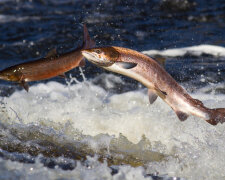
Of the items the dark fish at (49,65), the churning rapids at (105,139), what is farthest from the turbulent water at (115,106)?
the dark fish at (49,65)

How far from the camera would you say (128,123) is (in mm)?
3820

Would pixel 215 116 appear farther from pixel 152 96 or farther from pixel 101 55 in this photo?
pixel 101 55

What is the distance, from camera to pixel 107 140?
3.24 metres

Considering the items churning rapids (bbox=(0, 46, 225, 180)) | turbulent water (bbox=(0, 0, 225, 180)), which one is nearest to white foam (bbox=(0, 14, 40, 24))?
turbulent water (bbox=(0, 0, 225, 180))

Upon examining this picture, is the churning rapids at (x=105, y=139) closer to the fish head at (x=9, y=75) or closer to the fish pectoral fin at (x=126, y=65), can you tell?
the fish head at (x=9, y=75)

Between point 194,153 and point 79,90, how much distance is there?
1880 millimetres

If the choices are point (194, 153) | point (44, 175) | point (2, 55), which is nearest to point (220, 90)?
point (194, 153)

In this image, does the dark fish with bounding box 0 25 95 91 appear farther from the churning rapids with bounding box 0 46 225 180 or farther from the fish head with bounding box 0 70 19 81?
the churning rapids with bounding box 0 46 225 180

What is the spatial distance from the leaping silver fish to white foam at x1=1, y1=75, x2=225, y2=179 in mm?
520

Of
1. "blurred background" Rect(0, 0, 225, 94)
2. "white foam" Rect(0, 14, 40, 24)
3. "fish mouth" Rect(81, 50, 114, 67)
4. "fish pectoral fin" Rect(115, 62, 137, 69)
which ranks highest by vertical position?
"fish mouth" Rect(81, 50, 114, 67)

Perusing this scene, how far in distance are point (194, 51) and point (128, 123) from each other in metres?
→ 2.60

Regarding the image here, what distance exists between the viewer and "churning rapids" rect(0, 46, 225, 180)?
275 cm

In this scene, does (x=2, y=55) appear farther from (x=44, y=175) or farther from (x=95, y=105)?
(x=44, y=175)

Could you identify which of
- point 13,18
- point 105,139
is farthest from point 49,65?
point 13,18
